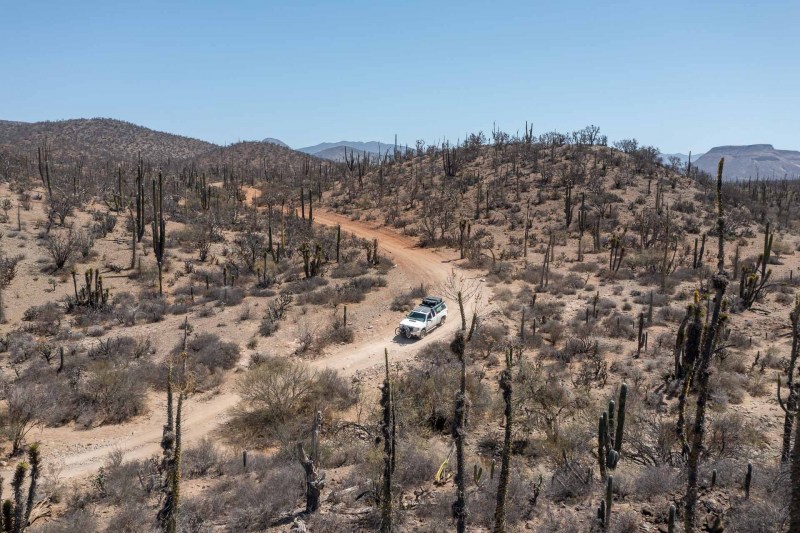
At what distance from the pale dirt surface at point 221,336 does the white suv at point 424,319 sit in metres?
0.33

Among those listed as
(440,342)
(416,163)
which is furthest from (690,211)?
(440,342)

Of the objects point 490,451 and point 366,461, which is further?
point 490,451

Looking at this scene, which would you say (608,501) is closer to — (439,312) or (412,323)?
(412,323)

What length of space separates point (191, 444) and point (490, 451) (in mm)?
7792

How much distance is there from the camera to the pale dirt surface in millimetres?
13078

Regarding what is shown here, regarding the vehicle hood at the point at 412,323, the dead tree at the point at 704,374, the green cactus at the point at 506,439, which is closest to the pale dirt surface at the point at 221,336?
the vehicle hood at the point at 412,323

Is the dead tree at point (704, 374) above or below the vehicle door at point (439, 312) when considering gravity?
above

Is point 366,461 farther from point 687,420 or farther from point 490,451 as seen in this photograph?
point 687,420

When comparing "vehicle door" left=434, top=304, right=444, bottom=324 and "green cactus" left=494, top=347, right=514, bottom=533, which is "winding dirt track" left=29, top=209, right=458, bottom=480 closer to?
"vehicle door" left=434, top=304, right=444, bottom=324

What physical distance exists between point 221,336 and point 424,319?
324 inches

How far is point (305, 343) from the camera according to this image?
20.1 m

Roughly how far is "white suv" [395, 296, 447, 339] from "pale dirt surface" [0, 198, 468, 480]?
0.33 metres

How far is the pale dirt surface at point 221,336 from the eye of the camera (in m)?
13.1

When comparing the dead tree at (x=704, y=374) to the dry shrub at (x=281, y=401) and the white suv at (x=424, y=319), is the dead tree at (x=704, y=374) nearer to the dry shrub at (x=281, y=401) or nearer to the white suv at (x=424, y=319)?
the dry shrub at (x=281, y=401)
